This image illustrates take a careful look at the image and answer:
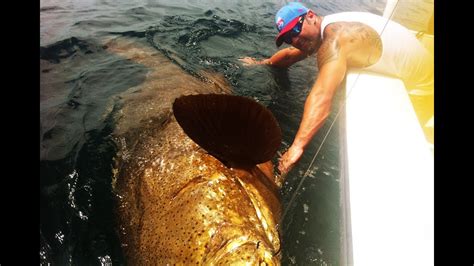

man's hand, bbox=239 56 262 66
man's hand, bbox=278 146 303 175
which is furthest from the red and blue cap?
man's hand, bbox=278 146 303 175

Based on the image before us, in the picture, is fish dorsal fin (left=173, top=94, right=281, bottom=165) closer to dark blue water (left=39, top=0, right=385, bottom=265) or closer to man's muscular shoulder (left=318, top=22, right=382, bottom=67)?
dark blue water (left=39, top=0, right=385, bottom=265)

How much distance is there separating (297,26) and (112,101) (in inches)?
104

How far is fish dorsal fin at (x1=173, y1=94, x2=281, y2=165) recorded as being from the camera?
1938 millimetres

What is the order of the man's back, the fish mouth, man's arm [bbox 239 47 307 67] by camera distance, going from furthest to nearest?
man's arm [bbox 239 47 307 67], the man's back, the fish mouth

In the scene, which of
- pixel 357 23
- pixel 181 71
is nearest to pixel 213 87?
pixel 181 71

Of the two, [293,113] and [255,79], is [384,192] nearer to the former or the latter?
[293,113]

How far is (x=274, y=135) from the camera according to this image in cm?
205

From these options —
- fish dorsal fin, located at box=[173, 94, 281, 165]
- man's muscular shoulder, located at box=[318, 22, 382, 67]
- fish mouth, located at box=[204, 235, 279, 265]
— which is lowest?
fish mouth, located at box=[204, 235, 279, 265]

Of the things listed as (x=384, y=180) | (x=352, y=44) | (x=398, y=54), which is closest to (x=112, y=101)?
(x=352, y=44)

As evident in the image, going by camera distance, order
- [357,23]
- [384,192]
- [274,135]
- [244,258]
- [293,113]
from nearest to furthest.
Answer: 1. [244,258]
2. [274,135]
3. [384,192]
4. [357,23]
5. [293,113]

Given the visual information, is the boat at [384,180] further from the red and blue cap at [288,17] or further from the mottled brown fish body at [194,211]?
the red and blue cap at [288,17]

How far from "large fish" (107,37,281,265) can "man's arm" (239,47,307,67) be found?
11.2 ft

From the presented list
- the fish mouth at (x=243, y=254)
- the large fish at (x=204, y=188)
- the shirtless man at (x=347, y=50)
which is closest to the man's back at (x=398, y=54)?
the shirtless man at (x=347, y=50)
